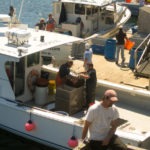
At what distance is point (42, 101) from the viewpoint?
→ 11.1 metres

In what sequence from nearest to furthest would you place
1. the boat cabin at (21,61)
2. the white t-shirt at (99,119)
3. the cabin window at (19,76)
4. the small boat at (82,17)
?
the white t-shirt at (99,119) → the boat cabin at (21,61) → the cabin window at (19,76) → the small boat at (82,17)

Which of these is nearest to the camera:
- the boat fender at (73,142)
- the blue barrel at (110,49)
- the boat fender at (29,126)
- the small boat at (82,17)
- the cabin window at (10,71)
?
the boat fender at (73,142)

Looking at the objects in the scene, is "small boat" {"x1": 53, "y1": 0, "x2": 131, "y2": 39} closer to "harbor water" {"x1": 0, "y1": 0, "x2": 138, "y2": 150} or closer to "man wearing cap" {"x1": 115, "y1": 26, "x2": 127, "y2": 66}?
"harbor water" {"x1": 0, "y1": 0, "x2": 138, "y2": 150}

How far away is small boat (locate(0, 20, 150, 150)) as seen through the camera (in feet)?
32.3

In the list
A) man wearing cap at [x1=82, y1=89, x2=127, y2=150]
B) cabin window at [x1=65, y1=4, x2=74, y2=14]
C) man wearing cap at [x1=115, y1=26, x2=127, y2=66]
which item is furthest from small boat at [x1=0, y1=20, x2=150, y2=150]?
cabin window at [x1=65, y1=4, x2=74, y2=14]

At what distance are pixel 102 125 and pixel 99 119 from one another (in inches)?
4.7

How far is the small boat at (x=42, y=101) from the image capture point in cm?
984

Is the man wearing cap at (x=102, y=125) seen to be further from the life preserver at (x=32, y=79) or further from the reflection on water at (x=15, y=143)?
the life preserver at (x=32, y=79)

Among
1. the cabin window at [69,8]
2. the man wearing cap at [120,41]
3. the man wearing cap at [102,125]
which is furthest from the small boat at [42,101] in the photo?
the cabin window at [69,8]

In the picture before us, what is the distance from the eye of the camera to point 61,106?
1054 cm

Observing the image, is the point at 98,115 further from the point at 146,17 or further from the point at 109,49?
the point at 146,17

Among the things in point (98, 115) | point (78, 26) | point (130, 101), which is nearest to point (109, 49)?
point (78, 26)

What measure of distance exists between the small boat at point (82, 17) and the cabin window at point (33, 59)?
835cm

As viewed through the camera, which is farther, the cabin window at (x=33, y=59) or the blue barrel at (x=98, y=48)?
the blue barrel at (x=98, y=48)
